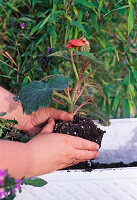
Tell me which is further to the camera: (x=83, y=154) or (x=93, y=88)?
(x=93, y=88)

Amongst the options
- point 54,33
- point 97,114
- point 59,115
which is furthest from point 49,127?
point 54,33

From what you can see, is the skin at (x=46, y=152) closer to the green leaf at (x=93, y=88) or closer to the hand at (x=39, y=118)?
the hand at (x=39, y=118)

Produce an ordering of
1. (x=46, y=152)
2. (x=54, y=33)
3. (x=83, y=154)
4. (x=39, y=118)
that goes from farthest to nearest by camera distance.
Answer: (x=54, y=33) → (x=39, y=118) → (x=83, y=154) → (x=46, y=152)

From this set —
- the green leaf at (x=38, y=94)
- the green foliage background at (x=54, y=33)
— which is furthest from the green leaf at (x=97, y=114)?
the green leaf at (x=38, y=94)

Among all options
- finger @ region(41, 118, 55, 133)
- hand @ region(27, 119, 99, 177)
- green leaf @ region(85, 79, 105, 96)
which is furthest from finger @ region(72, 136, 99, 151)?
green leaf @ region(85, 79, 105, 96)

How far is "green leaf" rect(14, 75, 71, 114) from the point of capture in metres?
0.86

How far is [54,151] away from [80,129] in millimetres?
166

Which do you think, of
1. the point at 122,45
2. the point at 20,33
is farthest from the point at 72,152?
the point at 122,45

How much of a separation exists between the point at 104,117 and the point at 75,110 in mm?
132

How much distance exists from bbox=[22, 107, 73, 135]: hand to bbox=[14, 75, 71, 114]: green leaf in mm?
155

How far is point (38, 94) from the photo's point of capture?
2.95 ft

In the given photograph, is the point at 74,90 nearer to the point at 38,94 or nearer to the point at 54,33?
the point at 38,94

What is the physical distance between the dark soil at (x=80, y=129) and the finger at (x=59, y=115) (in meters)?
0.02

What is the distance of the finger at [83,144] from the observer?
94 cm
